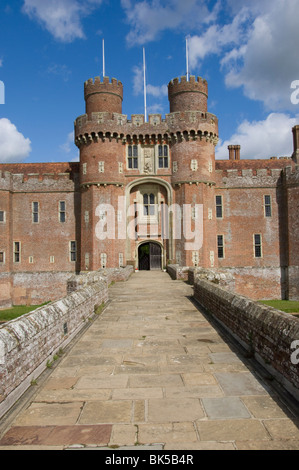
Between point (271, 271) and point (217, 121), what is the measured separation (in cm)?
1283

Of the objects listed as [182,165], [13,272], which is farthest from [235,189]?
[13,272]

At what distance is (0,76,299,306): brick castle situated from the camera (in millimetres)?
29000

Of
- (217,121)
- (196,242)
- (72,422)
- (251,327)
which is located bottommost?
(72,422)

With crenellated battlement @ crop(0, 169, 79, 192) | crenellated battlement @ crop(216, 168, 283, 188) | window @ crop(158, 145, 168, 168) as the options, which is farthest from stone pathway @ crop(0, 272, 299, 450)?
crenellated battlement @ crop(0, 169, 79, 192)

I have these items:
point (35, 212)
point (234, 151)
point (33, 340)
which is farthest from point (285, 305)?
point (33, 340)

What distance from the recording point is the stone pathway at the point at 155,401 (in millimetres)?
3998

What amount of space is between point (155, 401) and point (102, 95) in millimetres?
28916

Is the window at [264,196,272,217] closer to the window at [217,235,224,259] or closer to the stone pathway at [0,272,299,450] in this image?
the window at [217,235,224,259]

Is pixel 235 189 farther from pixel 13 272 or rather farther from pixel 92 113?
pixel 13 272

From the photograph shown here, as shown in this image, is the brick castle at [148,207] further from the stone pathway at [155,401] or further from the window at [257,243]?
the stone pathway at [155,401]

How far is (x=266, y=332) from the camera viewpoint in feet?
19.9

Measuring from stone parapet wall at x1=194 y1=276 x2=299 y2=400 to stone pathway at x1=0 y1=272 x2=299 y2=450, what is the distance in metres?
0.26

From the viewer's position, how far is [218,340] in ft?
26.5

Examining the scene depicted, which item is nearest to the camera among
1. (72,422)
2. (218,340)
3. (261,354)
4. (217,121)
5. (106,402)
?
(72,422)
